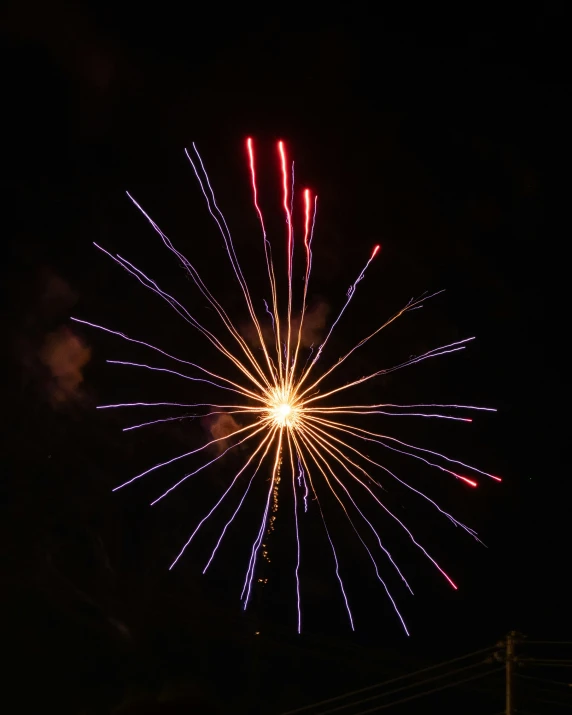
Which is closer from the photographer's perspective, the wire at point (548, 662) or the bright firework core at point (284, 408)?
the wire at point (548, 662)

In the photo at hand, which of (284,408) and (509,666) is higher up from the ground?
(284,408)

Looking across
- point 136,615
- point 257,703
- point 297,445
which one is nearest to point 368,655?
point 257,703

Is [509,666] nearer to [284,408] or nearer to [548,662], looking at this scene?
Answer: [548,662]

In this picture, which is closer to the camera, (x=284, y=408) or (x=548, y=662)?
(x=548, y=662)

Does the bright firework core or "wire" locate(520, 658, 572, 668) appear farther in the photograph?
the bright firework core

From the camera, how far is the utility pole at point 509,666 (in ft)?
25.0

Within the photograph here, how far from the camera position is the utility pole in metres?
7.63

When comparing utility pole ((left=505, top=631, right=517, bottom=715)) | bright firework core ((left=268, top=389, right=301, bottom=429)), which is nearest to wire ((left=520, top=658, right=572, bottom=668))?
utility pole ((left=505, top=631, right=517, bottom=715))

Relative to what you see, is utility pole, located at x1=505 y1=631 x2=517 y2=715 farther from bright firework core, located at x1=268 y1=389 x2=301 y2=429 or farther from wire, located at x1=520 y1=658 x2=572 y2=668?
bright firework core, located at x1=268 y1=389 x2=301 y2=429

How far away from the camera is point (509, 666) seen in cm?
770

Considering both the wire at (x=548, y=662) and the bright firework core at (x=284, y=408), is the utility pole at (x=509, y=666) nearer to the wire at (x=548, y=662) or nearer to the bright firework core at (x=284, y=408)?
the wire at (x=548, y=662)

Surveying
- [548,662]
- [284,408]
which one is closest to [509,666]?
[548,662]

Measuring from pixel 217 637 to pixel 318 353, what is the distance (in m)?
4.51

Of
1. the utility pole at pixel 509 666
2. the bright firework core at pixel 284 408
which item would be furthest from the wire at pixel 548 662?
the bright firework core at pixel 284 408
